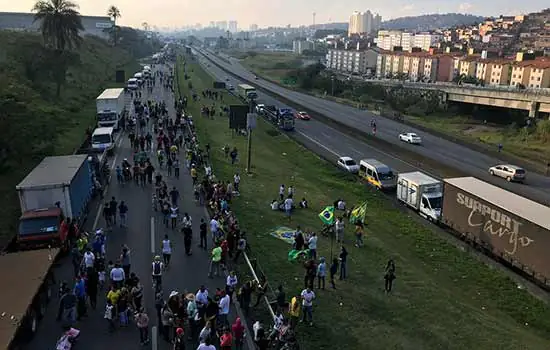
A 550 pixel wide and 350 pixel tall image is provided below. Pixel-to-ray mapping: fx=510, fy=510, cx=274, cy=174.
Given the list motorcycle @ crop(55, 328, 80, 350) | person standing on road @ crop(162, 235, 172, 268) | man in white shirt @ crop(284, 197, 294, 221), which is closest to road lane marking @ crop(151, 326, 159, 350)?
motorcycle @ crop(55, 328, 80, 350)

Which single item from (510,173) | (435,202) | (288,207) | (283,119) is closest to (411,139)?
(510,173)

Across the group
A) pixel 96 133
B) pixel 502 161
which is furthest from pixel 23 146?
pixel 502 161

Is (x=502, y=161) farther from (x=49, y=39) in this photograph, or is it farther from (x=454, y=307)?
(x=49, y=39)

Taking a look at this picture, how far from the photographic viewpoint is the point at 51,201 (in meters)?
21.2

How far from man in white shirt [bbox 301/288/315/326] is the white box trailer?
1429 cm

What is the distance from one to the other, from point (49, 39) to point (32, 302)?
186ft

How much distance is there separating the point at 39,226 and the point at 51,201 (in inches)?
71.2

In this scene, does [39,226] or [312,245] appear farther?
[312,245]

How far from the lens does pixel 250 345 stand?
576 inches

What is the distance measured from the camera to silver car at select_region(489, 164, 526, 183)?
3925 centimetres

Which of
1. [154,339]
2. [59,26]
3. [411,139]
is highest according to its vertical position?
[59,26]

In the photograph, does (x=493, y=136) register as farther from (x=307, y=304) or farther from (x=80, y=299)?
(x=80, y=299)

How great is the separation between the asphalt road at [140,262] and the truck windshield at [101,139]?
7.27m

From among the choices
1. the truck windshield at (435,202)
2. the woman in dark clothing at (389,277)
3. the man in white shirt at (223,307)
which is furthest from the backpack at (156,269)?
the truck windshield at (435,202)
